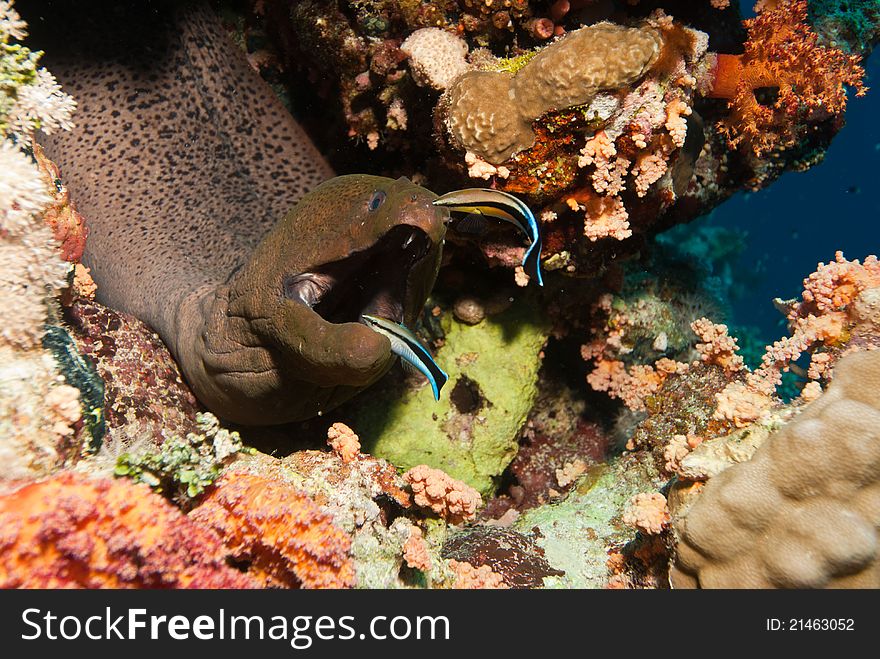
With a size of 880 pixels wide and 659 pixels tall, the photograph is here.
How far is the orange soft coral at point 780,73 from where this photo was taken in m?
3.56

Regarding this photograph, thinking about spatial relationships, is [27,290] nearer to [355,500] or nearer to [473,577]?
[355,500]

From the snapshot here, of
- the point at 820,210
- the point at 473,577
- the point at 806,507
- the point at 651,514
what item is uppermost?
the point at 820,210

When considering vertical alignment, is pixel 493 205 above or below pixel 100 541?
above

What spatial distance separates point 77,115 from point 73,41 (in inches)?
20.7

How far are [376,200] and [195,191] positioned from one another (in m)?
2.12

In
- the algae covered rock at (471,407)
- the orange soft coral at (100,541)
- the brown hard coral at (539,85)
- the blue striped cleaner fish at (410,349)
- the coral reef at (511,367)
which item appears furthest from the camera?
the algae covered rock at (471,407)

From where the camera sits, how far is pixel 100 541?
151cm

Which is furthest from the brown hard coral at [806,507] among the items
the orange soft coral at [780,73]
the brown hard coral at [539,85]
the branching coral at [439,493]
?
the orange soft coral at [780,73]

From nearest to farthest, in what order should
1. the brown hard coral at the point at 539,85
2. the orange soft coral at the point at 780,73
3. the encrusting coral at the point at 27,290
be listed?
the encrusting coral at the point at 27,290 → the brown hard coral at the point at 539,85 → the orange soft coral at the point at 780,73

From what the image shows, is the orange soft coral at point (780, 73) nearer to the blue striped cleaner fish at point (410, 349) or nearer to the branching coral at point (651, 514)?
the branching coral at point (651, 514)

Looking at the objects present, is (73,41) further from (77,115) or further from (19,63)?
(19,63)

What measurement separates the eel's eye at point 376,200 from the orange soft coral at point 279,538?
125 cm

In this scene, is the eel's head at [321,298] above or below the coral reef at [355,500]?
above

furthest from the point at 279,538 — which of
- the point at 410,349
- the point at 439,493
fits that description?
the point at 439,493
